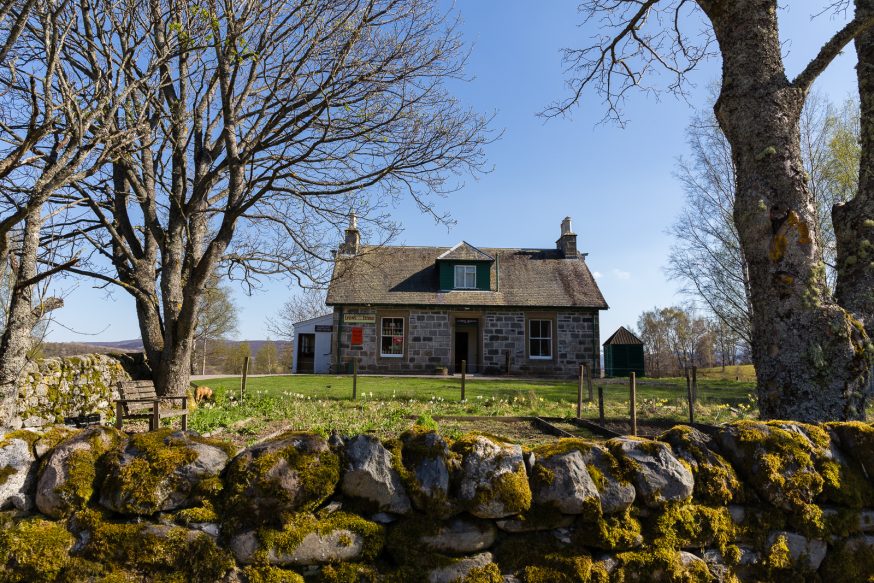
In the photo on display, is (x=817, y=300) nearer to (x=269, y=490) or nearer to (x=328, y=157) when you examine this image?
(x=269, y=490)

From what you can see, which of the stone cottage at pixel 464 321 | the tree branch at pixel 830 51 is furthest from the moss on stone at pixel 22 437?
the stone cottage at pixel 464 321

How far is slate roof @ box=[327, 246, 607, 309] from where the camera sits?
2217 cm

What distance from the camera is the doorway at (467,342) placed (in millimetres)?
23391

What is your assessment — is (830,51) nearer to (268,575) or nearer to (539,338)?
(268,575)

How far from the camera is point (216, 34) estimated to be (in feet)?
21.6

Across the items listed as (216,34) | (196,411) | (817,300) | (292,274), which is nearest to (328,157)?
(292,274)

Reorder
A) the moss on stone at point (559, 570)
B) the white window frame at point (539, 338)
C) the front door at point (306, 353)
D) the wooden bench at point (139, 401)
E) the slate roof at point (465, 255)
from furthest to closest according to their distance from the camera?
the front door at point (306, 353) < the slate roof at point (465, 255) < the white window frame at point (539, 338) < the wooden bench at point (139, 401) < the moss on stone at point (559, 570)

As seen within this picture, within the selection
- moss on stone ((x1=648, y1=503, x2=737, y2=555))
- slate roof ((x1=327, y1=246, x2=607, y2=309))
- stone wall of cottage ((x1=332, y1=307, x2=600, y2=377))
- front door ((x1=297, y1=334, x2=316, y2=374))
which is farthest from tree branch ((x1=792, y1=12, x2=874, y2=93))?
front door ((x1=297, y1=334, x2=316, y2=374))

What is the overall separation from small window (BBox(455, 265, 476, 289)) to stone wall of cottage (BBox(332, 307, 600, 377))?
63.0 inches

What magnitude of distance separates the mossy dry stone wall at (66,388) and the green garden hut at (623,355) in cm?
1972

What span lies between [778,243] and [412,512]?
3777 mm

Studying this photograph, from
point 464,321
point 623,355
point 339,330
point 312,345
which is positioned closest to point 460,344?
point 464,321

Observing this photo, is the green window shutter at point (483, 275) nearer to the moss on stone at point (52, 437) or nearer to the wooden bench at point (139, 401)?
the wooden bench at point (139, 401)

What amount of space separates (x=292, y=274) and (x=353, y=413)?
3362 millimetres
